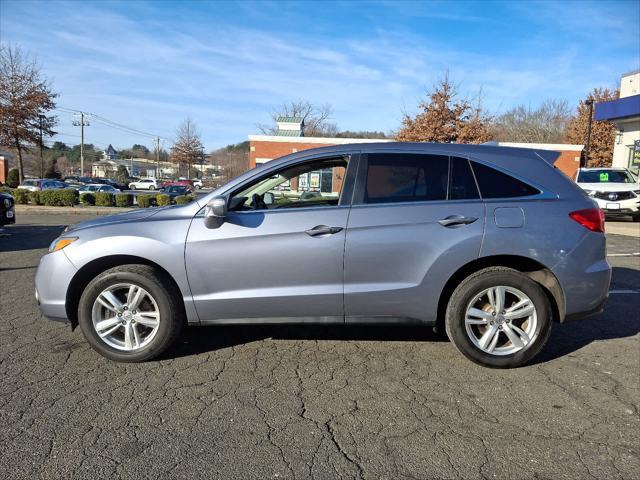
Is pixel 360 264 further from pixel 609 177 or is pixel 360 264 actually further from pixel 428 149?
pixel 609 177

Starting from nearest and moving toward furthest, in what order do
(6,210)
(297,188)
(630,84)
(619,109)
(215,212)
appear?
1. (215,212)
2. (297,188)
3. (6,210)
4. (619,109)
5. (630,84)

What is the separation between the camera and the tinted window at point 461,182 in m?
3.79

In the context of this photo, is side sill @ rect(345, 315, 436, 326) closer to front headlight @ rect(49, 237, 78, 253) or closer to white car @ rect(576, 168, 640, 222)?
front headlight @ rect(49, 237, 78, 253)

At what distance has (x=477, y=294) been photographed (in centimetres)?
369

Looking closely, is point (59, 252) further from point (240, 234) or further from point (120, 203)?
point (120, 203)

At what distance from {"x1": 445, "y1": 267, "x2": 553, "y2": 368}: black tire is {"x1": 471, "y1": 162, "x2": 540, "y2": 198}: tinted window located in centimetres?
61

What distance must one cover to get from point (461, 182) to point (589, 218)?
105 centimetres

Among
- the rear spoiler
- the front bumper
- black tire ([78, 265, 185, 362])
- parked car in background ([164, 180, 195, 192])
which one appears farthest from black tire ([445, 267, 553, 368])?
parked car in background ([164, 180, 195, 192])

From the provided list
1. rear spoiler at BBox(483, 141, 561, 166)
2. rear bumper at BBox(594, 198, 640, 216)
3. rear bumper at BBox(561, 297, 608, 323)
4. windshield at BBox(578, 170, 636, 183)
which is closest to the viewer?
rear bumper at BBox(561, 297, 608, 323)

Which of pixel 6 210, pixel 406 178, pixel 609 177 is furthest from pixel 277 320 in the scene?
pixel 609 177

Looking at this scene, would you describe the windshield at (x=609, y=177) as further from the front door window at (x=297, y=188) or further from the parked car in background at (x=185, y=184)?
the parked car in background at (x=185, y=184)

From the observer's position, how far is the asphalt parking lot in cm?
252

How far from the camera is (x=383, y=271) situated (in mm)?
3672

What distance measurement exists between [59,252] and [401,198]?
9.17 ft
